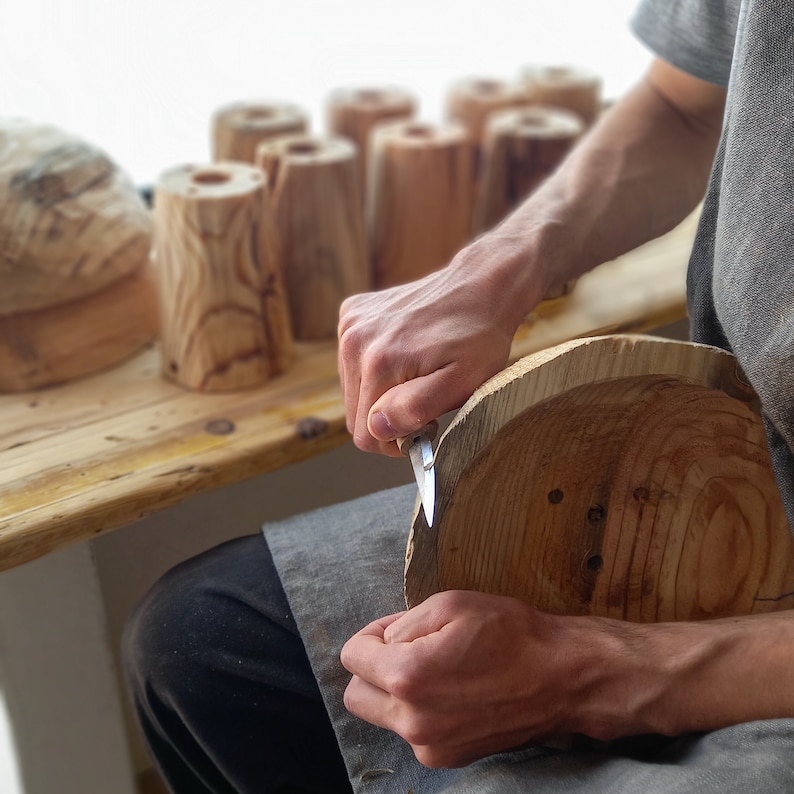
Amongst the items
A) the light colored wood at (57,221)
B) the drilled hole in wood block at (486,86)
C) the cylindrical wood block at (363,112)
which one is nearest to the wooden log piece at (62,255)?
the light colored wood at (57,221)

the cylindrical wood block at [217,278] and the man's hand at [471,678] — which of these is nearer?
the man's hand at [471,678]

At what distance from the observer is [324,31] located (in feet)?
4.51

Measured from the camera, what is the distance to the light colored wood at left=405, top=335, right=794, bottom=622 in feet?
1.75

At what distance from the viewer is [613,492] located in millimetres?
616

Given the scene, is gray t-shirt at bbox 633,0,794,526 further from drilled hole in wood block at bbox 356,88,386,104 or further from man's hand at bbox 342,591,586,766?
drilled hole in wood block at bbox 356,88,386,104

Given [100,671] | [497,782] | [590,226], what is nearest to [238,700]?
[497,782]

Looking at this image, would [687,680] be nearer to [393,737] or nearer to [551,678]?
[551,678]

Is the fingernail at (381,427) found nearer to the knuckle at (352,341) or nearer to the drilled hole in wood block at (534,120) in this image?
the knuckle at (352,341)

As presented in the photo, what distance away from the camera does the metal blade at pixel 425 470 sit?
55 cm

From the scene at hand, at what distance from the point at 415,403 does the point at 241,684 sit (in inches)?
10.9

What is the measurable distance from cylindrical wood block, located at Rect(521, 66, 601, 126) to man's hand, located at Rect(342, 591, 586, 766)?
1.01m

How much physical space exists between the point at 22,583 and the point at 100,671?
0.48ft

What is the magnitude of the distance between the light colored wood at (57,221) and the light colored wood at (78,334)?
2 centimetres

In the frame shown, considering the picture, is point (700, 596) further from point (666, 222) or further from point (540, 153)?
point (540, 153)
